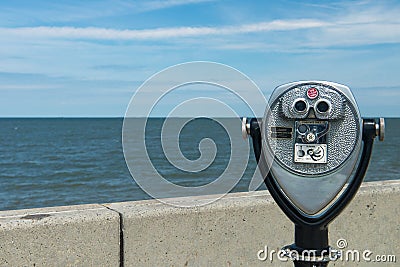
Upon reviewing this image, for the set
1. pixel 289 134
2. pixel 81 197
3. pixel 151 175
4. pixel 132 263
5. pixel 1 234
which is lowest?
pixel 81 197

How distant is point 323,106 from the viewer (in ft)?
7.72

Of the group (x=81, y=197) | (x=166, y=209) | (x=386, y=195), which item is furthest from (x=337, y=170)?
(x=81, y=197)

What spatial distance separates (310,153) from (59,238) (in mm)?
1109

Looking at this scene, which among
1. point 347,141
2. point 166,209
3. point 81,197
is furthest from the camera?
point 81,197

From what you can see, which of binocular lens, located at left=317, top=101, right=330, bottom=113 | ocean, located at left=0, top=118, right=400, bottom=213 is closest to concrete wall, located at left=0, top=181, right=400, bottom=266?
binocular lens, located at left=317, top=101, right=330, bottom=113

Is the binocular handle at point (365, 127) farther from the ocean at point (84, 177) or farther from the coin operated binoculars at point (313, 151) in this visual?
the ocean at point (84, 177)

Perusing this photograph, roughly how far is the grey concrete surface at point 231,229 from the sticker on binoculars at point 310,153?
31.0 inches

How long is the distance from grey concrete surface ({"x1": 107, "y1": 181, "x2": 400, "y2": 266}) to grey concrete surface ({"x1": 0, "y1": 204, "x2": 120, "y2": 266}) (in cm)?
9

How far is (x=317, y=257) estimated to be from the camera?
2.41 meters

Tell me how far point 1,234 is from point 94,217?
398 mm

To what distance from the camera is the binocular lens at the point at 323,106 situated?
235cm

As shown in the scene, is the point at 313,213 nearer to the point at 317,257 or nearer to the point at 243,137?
the point at 317,257

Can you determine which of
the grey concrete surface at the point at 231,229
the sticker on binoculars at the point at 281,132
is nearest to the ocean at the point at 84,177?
the grey concrete surface at the point at 231,229

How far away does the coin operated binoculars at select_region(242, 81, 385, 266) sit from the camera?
93.3 inches
